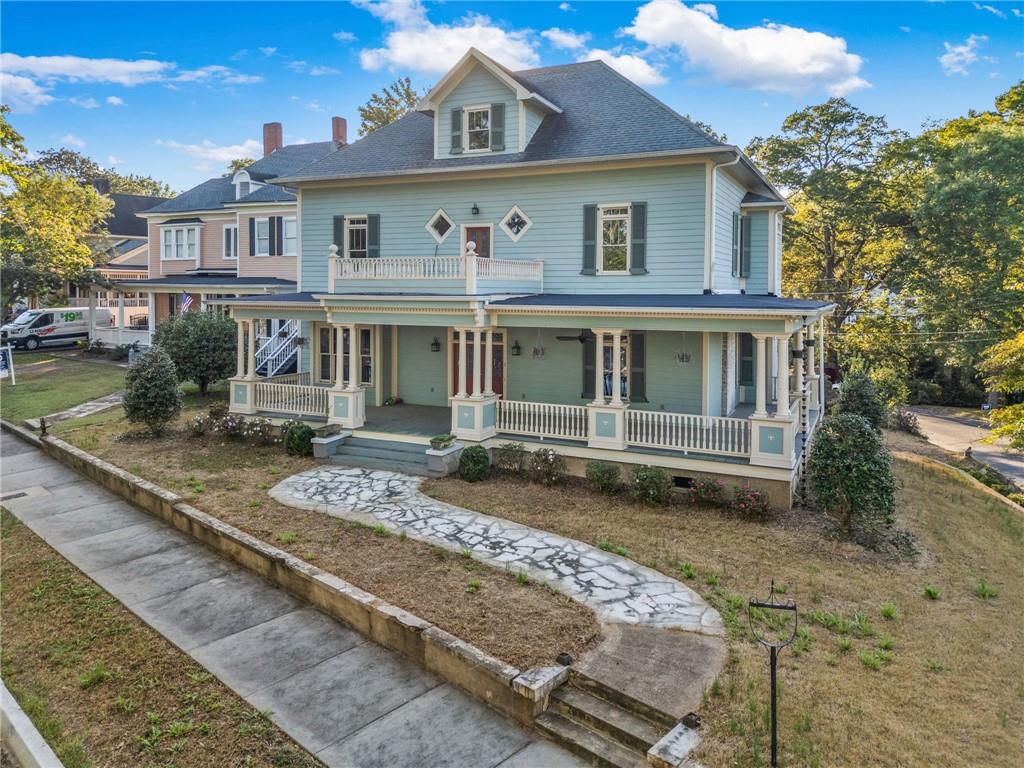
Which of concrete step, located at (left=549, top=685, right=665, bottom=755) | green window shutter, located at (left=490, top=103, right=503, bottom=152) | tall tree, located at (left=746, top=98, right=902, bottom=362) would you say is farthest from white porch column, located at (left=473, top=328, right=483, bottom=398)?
tall tree, located at (left=746, top=98, right=902, bottom=362)

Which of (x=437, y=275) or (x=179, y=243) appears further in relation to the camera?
(x=179, y=243)

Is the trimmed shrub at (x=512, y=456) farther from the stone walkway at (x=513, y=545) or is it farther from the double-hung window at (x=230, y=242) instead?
the double-hung window at (x=230, y=242)

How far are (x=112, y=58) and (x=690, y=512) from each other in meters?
22.3

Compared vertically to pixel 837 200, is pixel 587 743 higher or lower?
lower

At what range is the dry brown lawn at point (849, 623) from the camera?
228 inches

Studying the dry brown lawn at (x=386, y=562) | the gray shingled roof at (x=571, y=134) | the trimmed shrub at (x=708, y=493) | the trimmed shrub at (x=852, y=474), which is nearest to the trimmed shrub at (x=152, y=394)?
the dry brown lawn at (x=386, y=562)

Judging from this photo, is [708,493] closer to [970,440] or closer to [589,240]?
[589,240]

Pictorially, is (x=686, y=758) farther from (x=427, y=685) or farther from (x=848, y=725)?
(x=427, y=685)

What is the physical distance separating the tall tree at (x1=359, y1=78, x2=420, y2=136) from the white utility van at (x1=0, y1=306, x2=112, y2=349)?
18.3 m

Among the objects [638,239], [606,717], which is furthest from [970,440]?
[606,717]

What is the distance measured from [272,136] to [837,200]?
29434 millimetres

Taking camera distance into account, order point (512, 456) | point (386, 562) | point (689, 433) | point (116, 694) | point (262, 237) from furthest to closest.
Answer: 1. point (262, 237)
2. point (512, 456)
3. point (689, 433)
4. point (386, 562)
5. point (116, 694)

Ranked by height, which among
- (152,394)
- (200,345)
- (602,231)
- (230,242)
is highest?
(230,242)

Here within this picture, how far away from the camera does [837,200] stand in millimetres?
33500
